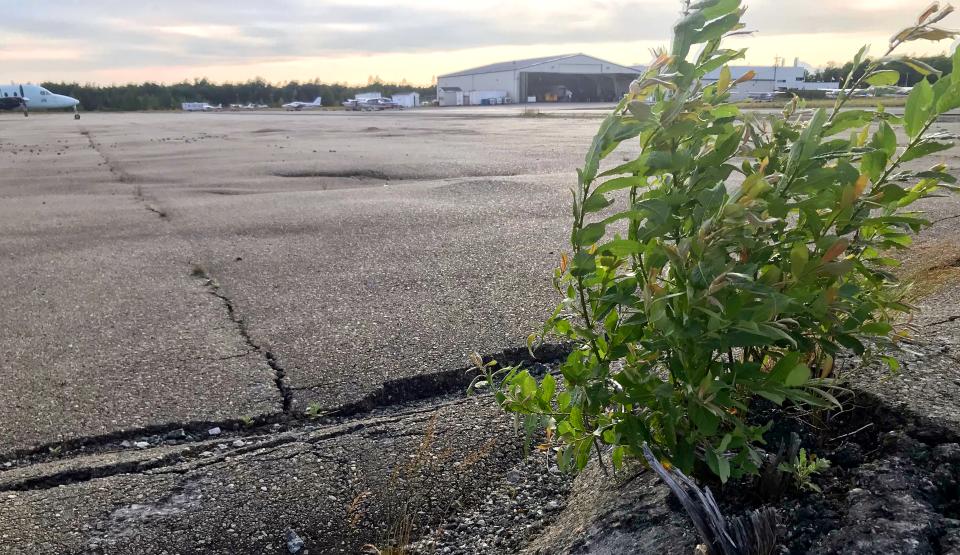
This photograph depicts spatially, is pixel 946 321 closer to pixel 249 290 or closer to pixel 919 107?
pixel 919 107

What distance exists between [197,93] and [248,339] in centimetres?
8806

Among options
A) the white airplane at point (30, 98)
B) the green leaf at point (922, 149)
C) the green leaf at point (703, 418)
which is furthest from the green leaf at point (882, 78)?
the white airplane at point (30, 98)

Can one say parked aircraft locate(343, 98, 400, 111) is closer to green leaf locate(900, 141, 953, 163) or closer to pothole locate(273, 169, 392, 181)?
pothole locate(273, 169, 392, 181)

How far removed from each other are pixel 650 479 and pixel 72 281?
443 centimetres

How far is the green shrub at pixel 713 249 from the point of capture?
1293 millimetres

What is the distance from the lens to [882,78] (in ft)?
4.76

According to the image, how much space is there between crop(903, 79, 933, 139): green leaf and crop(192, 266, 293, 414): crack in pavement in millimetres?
2390

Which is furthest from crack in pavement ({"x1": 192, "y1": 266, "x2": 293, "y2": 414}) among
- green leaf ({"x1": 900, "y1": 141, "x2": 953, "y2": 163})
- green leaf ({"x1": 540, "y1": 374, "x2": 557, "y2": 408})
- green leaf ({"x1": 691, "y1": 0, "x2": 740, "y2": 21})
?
green leaf ({"x1": 900, "y1": 141, "x2": 953, "y2": 163})

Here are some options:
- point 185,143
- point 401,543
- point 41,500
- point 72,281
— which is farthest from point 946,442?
point 185,143

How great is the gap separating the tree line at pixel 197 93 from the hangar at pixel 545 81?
48.5 feet

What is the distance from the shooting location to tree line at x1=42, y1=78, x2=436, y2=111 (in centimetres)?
7344

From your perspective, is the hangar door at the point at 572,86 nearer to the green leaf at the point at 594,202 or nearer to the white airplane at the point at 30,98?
the white airplane at the point at 30,98

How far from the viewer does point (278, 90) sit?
8675 cm

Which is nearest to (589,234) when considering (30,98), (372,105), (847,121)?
(847,121)
